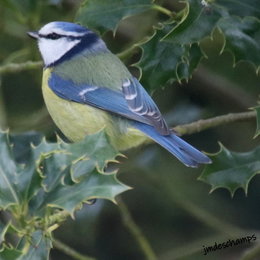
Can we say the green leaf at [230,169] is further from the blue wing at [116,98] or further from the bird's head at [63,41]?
the bird's head at [63,41]

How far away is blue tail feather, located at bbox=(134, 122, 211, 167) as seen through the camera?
9.03ft

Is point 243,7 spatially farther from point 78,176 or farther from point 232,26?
point 78,176

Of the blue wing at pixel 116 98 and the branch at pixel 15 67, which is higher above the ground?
the branch at pixel 15 67

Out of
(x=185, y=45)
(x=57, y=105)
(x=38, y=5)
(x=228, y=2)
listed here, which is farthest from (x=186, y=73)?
(x=38, y=5)

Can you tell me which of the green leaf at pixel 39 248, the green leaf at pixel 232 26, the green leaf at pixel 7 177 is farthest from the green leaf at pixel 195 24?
the green leaf at pixel 39 248

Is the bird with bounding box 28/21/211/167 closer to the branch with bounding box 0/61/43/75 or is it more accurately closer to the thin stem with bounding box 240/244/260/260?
the branch with bounding box 0/61/43/75

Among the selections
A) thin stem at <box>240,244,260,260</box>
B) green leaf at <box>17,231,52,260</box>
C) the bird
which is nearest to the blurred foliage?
green leaf at <box>17,231,52,260</box>

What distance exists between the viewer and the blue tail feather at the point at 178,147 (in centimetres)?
275

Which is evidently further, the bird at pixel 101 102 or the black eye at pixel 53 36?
the black eye at pixel 53 36

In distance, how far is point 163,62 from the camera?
112 inches

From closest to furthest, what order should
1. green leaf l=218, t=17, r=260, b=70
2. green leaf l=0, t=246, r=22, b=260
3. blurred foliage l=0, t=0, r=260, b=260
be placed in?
1. green leaf l=0, t=246, r=22, b=260
2. blurred foliage l=0, t=0, r=260, b=260
3. green leaf l=218, t=17, r=260, b=70

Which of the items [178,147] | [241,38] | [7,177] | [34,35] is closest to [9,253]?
[7,177]

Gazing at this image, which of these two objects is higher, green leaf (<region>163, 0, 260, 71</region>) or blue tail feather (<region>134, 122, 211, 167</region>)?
green leaf (<region>163, 0, 260, 71</region>)

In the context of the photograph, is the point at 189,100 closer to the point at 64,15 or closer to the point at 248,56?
the point at 64,15
